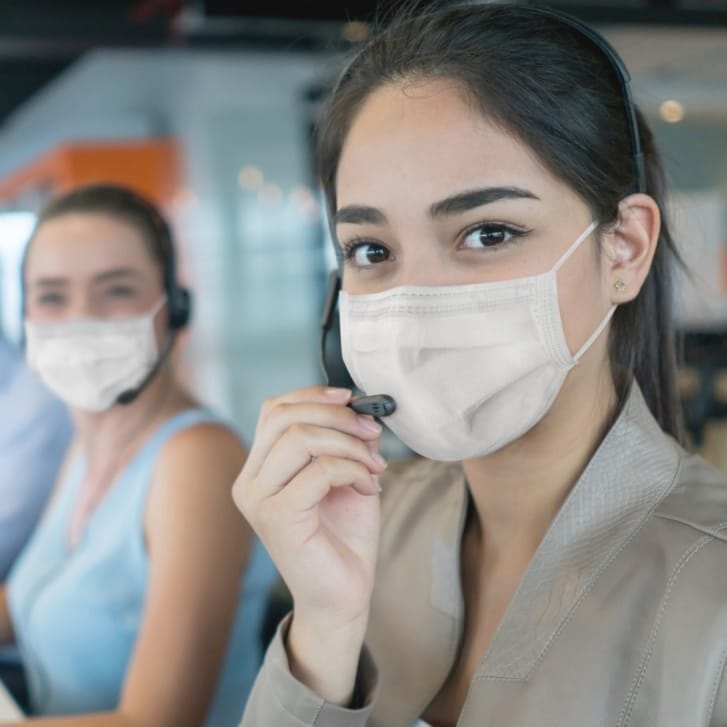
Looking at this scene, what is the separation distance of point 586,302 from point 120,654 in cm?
104

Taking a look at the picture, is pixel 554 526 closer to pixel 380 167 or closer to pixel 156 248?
pixel 380 167

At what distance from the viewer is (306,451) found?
1009 millimetres

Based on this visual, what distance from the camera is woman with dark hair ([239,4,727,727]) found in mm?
987

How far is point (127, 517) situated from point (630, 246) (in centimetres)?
98

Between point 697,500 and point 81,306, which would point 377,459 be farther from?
point 81,306

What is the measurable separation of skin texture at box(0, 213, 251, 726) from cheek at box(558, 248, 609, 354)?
76 cm

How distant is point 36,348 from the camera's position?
186 centimetres

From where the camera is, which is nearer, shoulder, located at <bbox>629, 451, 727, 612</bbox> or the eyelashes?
shoulder, located at <bbox>629, 451, 727, 612</bbox>

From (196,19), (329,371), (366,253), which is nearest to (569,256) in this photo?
(366,253)

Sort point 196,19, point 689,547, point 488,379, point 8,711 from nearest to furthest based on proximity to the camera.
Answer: point 689,547 → point 488,379 → point 8,711 → point 196,19

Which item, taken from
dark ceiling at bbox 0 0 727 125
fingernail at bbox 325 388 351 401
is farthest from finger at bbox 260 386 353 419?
dark ceiling at bbox 0 0 727 125

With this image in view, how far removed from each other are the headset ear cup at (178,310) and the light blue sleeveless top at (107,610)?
8.4 inches

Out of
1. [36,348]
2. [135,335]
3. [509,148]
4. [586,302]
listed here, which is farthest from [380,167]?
[36,348]

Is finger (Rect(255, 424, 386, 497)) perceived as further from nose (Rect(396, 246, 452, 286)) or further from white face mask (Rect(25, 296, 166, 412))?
white face mask (Rect(25, 296, 166, 412))
